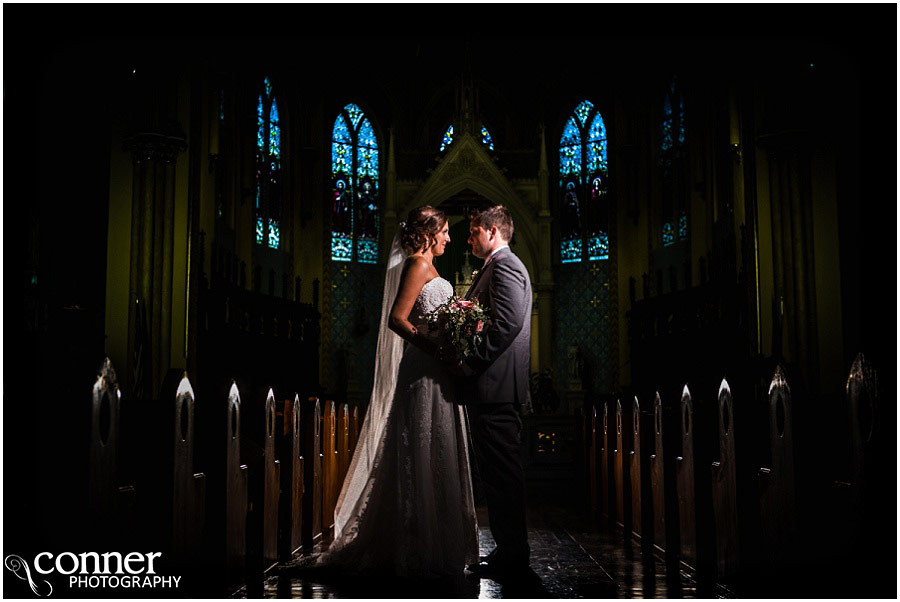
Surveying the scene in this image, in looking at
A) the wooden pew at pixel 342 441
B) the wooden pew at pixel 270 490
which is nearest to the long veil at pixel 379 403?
the wooden pew at pixel 270 490

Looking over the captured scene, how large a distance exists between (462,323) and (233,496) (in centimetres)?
130

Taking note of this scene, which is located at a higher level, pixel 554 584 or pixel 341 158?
pixel 341 158

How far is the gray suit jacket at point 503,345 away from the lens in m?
3.91

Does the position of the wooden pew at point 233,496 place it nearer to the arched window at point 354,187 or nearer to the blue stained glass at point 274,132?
the blue stained glass at point 274,132

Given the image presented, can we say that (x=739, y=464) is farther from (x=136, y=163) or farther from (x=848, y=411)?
(x=136, y=163)

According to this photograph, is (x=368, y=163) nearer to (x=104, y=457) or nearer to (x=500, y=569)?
(x=500, y=569)

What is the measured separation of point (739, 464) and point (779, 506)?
580 mm

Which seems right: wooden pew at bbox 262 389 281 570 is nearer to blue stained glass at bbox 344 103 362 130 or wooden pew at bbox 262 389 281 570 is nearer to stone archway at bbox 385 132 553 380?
stone archway at bbox 385 132 553 380

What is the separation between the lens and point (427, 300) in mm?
4160

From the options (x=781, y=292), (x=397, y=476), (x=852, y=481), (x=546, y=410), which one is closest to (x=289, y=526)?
(x=397, y=476)

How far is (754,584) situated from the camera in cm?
366

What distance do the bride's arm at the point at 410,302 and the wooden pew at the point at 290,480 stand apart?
3.30 ft

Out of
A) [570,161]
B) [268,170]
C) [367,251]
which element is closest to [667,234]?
[570,161]

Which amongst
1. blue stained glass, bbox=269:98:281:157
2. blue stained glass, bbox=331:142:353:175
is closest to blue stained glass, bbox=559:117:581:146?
blue stained glass, bbox=331:142:353:175
